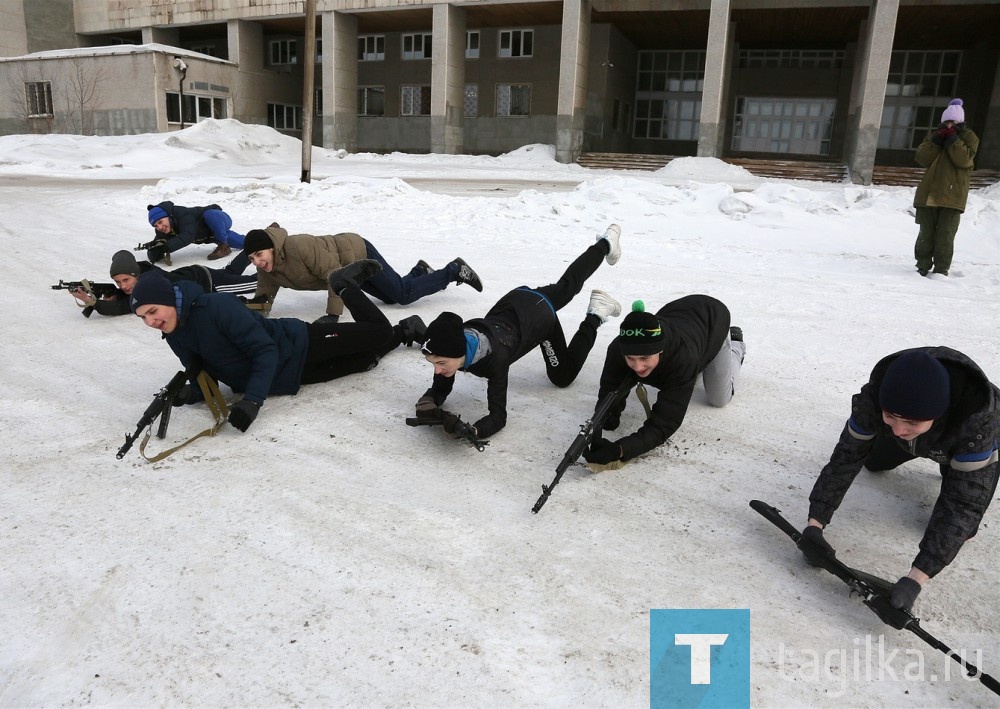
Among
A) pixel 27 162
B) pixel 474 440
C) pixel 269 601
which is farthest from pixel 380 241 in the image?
pixel 27 162

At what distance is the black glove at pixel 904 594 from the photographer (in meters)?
2.21

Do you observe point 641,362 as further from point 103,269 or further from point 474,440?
point 103,269

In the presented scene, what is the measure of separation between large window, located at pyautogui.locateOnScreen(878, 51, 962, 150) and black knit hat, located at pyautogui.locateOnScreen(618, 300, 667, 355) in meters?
28.1

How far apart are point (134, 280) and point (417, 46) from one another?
1070 inches

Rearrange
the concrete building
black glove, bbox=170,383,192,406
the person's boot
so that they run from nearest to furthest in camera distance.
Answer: black glove, bbox=170,383,192,406 → the person's boot → the concrete building

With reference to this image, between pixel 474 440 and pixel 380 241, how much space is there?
572 centimetres

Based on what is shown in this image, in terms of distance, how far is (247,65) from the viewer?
95.0 ft

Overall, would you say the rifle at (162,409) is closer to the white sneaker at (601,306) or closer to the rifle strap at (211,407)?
the rifle strap at (211,407)

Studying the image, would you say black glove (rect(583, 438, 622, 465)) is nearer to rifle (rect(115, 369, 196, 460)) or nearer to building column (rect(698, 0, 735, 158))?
rifle (rect(115, 369, 196, 460))

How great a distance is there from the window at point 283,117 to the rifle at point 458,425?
31696 millimetres

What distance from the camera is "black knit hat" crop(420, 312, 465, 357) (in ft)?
10.5

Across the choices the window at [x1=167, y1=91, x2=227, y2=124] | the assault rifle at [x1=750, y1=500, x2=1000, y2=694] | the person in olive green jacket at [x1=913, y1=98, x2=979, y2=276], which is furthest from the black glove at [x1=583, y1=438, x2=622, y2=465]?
the window at [x1=167, y1=91, x2=227, y2=124]

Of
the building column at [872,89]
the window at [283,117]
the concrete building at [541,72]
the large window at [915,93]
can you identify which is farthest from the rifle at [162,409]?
the window at [283,117]

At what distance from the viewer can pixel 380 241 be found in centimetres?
855
